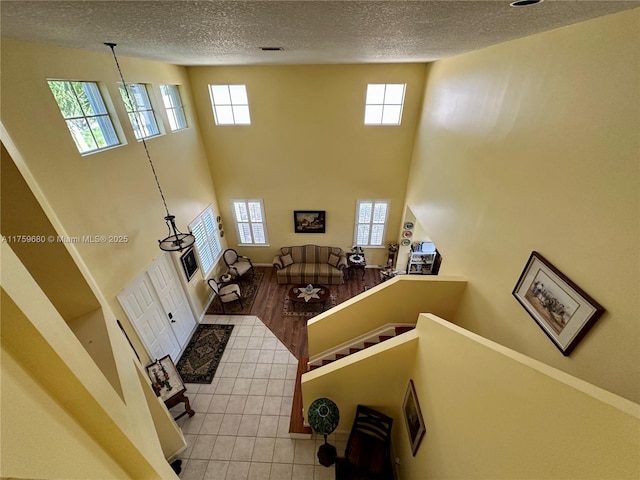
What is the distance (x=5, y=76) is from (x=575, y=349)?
5.52m

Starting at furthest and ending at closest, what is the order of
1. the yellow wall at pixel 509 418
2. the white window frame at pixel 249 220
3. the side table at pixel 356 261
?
1. the side table at pixel 356 261
2. the white window frame at pixel 249 220
3. the yellow wall at pixel 509 418

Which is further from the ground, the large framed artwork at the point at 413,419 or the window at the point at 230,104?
the window at the point at 230,104

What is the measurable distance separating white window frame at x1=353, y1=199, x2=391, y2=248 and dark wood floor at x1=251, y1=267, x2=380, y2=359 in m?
0.90

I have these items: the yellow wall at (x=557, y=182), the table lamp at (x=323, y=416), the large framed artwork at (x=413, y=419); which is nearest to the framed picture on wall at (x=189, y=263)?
the table lamp at (x=323, y=416)

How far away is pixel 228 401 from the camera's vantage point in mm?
4820

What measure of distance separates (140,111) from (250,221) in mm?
3787

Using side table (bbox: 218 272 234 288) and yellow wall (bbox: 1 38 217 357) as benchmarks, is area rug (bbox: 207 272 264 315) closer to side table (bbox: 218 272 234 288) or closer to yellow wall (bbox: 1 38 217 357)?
side table (bbox: 218 272 234 288)

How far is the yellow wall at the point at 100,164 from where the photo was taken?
2.82 m

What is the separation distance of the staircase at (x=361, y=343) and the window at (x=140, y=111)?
488cm

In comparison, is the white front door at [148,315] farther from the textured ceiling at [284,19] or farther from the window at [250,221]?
the window at [250,221]

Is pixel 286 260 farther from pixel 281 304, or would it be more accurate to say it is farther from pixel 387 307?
pixel 387 307

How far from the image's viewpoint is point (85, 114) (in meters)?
3.64

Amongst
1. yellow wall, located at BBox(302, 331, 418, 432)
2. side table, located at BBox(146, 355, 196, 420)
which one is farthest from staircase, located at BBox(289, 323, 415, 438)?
side table, located at BBox(146, 355, 196, 420)

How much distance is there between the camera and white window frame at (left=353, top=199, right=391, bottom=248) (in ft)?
24.5
